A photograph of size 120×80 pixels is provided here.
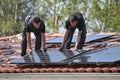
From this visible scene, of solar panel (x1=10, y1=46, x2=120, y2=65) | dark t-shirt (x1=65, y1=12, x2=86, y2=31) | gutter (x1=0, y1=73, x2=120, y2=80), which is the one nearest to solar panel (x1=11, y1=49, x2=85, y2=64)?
solar panel (x1=10, y1=46, x2=120, y2=65)

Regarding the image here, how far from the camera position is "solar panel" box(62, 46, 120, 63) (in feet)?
35.2

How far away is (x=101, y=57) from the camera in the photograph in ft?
36.2

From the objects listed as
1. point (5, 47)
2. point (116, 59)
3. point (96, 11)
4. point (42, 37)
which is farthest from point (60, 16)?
point (116, 59)

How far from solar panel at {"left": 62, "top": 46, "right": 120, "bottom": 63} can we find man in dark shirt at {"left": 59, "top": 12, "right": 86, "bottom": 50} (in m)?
1.34

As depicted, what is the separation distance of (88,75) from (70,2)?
84.3ft

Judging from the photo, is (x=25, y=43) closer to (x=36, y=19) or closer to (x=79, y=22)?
(x=36, y=19)

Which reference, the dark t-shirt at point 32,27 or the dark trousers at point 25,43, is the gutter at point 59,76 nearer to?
the dark trousers at point 25,43

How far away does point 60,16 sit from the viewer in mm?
37469

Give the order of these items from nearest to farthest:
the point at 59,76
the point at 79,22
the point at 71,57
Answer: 1. the point at 59,76
2. the point at 71,57
3. the point at 79,22

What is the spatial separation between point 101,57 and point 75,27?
2.28 metres

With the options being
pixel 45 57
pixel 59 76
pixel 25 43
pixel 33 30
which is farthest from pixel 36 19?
pixel 59 76

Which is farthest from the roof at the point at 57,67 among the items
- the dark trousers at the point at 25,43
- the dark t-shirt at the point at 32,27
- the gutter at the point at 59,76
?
the dark t-shirt at the point at 32,27

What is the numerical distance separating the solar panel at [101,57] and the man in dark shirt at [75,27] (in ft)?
4.40

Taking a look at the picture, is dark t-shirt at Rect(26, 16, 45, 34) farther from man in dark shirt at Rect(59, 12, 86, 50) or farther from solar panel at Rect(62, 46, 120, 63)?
solar panel at Rect(62, 46, 120, 63)
